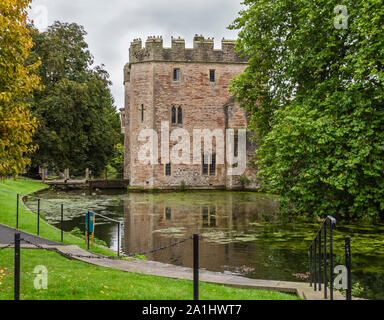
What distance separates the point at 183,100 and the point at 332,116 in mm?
26245

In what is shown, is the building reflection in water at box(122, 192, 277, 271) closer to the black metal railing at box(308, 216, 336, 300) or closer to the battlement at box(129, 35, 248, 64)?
the black metal railing at box(308, 216, 336, 300)

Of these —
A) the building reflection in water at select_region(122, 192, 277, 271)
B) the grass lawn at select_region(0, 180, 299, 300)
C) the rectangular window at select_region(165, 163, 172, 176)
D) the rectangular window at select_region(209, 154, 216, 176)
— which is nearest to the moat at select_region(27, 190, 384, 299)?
the building reflection in water at select_region(122, 192, 277, 271)

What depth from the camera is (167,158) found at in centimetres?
3666

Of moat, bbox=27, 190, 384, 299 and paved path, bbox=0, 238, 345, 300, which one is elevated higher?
paved path, bbox=0, 238, 345, 300

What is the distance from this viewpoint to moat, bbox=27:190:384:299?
9.27 metres

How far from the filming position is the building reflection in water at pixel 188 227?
10766mm

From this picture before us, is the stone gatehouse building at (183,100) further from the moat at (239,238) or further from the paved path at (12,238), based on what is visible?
the paved path at (12,238)

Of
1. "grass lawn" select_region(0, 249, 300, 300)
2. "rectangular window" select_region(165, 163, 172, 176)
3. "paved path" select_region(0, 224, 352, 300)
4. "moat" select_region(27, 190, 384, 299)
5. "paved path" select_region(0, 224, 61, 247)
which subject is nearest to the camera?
"grass lawn" select_region(0, 249, 300, 300)

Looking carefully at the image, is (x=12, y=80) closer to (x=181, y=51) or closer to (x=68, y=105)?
(x=68, y=105)

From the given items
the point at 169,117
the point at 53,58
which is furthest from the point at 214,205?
the point at 53,58

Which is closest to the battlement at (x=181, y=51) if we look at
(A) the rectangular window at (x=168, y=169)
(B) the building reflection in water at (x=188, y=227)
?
(A) the rectangular window at (x=168, y=169)

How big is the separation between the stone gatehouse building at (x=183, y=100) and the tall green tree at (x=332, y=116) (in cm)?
2185

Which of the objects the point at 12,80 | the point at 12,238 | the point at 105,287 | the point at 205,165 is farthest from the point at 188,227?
the point at 205,165
